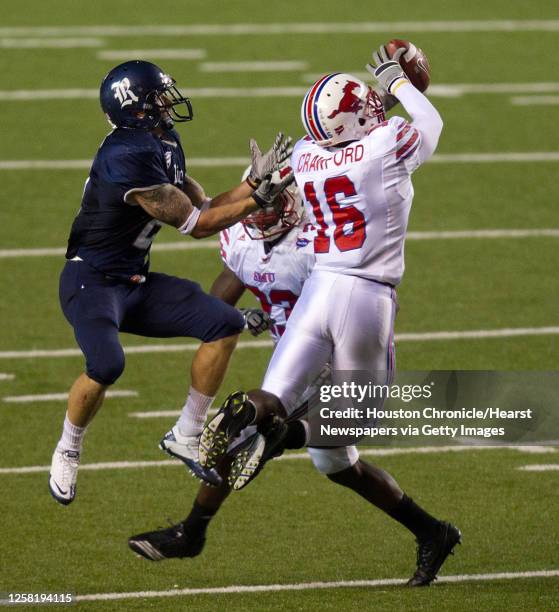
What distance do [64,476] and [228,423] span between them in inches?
36.1

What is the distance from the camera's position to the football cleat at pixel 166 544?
21.7ft

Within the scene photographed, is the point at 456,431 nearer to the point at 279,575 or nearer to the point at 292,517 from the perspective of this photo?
the point at 292,517

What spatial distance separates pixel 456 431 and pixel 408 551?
50.2 inches

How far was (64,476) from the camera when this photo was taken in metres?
6.46

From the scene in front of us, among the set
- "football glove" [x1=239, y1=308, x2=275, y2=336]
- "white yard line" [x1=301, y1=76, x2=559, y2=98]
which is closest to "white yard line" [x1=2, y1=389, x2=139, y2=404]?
"football glove" [x1=239, y1=308, x2=275, y2=336]

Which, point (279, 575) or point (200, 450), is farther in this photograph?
point (279, 575)

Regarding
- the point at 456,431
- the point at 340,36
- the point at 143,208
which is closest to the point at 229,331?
the point at 143,208

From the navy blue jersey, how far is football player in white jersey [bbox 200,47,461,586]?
1.83ft

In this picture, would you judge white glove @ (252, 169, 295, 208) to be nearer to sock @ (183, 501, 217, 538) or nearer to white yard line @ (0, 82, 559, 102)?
sock @ (183, 501, 217, 538)

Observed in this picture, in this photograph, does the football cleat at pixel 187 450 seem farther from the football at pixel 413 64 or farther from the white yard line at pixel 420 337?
the white yard line at pixel 420 337

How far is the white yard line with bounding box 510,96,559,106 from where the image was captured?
14211 millimetres

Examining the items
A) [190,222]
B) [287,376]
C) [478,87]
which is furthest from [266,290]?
[478,87]

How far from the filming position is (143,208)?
636cm

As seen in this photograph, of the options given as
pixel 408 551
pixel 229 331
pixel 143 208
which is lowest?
pixel 408 551
